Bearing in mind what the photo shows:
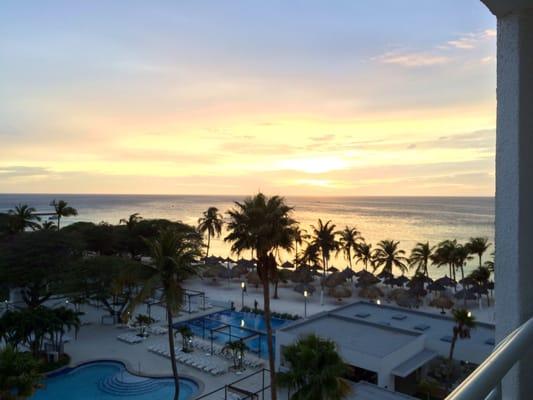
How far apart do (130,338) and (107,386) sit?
16.0ft

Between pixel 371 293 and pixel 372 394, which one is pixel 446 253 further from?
pixel 372 394

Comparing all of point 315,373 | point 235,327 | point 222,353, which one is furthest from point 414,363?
point 235,327

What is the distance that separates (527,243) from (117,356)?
70.9 feet

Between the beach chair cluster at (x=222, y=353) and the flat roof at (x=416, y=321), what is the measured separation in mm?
4283

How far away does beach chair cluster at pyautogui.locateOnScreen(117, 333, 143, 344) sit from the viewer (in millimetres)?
22241

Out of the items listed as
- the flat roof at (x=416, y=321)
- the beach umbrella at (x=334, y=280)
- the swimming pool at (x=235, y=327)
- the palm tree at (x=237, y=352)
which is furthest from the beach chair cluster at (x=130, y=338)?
the beach umbrella at (x=334, y=280)

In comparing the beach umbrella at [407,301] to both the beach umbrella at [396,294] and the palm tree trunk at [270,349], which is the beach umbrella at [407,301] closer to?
the beach umbrella at [396,294]

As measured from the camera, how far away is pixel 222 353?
20.6m

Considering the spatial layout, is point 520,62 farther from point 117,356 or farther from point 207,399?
point 117,356

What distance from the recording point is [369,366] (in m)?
14.9

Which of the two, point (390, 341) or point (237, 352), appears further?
point (237, 352)

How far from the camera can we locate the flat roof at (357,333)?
15758mm

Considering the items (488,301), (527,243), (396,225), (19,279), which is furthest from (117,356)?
(396,225)

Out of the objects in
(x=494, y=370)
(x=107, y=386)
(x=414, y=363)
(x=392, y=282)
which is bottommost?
(x=107, y=386)
